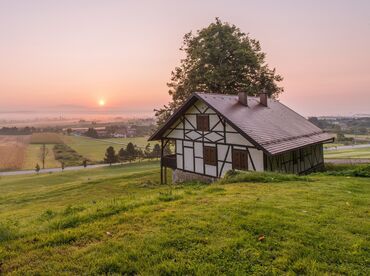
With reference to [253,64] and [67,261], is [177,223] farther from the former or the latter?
[253,64]

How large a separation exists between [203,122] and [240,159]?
4.07 metres

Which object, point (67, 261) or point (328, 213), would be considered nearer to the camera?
point (67, 261)

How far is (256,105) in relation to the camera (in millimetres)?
23047

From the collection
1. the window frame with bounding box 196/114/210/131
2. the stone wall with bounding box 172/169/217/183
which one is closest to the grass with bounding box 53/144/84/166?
the stone wall with bounding box 172/169/217/183

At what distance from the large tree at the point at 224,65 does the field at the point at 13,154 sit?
67.7 metres

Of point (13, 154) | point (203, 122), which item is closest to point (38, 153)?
point (13, 154)

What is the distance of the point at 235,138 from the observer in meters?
17.6

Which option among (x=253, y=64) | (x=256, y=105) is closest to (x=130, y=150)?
(x=253, y=64)

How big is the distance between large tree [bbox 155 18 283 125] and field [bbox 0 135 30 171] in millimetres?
67660

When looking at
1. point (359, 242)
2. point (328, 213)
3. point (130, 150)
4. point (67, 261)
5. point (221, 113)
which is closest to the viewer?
point (67, 261)

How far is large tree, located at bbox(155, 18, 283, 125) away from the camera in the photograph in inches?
1164

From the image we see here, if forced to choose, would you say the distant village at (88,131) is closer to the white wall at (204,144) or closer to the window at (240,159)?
the white wall at (204,144)

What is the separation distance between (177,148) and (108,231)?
16.7m

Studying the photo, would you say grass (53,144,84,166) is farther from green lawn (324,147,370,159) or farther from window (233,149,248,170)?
window (233,149,248,170)
